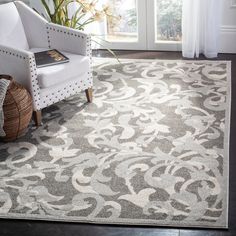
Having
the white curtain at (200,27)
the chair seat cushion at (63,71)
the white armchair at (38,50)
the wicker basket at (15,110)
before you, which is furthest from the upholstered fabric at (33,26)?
the white curtain at (200,27)

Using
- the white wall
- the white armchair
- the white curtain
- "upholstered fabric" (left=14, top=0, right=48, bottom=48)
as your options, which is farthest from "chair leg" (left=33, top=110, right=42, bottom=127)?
the white wall

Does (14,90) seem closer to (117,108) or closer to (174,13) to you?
(117,108)

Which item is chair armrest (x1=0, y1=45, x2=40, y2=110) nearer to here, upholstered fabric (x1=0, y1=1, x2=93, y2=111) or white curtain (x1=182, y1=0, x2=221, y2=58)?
upholstered fabric (x1=0, y1=1, x2=93, y2=111)

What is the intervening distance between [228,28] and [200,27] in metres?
0.28

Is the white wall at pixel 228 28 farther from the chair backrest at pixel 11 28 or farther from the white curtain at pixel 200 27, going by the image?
the chair backrest at pixel 11 28

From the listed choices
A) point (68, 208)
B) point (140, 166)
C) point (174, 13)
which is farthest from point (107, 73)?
point (68, 208)

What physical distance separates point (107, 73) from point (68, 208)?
6.49ft

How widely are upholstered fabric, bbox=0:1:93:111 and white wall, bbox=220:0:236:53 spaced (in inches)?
60.7

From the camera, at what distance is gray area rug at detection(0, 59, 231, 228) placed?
94.3 inches

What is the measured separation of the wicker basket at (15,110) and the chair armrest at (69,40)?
0.64 metres

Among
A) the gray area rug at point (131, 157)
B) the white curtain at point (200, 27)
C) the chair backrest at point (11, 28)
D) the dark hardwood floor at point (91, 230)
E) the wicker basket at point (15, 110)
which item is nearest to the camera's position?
the dark hardwood floor at point (91, 230)

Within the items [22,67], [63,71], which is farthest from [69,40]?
[22,67]

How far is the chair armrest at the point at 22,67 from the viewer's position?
312cm

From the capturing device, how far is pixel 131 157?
2.85 meters
